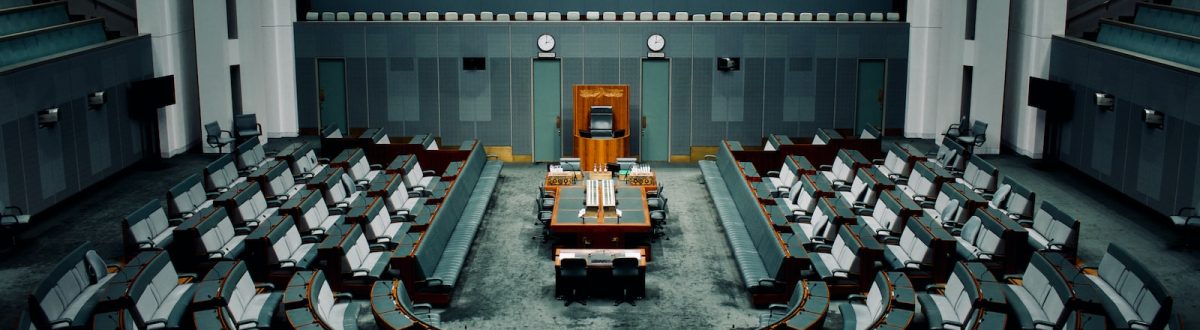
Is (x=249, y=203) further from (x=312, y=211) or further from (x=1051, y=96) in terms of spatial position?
→ (x=1051, y=96)

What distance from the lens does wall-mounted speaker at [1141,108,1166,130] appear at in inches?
691

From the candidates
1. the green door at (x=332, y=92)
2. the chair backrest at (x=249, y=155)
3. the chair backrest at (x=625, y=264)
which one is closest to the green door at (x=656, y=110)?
the green door at (x=332, y=92)

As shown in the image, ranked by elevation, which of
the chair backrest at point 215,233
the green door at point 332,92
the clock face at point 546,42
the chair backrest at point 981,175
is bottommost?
the chair backrest at point 215,233

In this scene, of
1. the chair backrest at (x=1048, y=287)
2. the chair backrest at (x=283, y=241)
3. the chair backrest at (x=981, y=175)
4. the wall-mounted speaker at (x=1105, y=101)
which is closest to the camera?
the chair backrest at (x=1048, y=287)

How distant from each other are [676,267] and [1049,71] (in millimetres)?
10291

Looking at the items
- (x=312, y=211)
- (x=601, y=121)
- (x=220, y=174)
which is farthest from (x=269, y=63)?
(x=312, y=211)

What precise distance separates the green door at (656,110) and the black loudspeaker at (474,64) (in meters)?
3.35

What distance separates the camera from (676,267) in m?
15.6

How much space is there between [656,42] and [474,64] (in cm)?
384

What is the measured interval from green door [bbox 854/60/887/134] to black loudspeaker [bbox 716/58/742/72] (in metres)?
2.62

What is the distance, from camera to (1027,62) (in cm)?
2208

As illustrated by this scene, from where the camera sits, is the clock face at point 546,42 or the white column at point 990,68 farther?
the clock face at point 546,42

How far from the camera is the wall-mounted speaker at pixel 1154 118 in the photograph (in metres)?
17.6

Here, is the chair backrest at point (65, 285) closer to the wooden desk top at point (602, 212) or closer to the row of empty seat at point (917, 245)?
the wooden desk top at point (602, 212)
